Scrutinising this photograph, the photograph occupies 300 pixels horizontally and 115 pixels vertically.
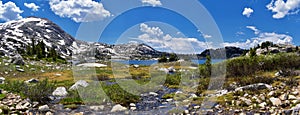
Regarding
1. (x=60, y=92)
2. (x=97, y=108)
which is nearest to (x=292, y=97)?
(x=97, y=108)

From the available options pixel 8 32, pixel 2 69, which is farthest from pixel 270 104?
pixel 8 32

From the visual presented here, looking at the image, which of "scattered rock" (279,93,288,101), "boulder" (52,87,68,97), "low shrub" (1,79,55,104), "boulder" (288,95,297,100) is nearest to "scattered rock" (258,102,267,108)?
"scattered rock" (279,93,288,101)

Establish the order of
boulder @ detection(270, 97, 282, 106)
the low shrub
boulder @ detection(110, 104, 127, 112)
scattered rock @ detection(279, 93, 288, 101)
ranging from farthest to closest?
the low shrub, boulder @ detection(110, 104, 127, 112), scattered rock @ detection(279, 93, 288, 101), boulder @ detection(270, 97, 282, 106)

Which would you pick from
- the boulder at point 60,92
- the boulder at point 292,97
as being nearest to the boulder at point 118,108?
the boulder at point 60,92

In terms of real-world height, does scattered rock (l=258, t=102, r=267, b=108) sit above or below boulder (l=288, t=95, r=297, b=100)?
below

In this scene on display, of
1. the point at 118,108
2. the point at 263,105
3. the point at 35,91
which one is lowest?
the point at 263,105

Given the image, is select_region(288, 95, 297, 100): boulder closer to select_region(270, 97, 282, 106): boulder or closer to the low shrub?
select_region(270, 97, 282, 106): boulder

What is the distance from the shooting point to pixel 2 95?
18094mm

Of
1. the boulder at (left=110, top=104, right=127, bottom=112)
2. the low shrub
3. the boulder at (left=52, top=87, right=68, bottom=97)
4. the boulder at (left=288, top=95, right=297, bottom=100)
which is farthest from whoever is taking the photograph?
the boulder at (left=52, top=87, right=68, bottom=97)

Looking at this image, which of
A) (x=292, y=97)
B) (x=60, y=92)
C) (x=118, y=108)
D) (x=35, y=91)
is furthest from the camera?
(x=60, y=92)

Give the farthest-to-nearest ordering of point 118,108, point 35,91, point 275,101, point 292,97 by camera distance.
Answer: point 35,91
point 118,108
point 292,97
point 275,101

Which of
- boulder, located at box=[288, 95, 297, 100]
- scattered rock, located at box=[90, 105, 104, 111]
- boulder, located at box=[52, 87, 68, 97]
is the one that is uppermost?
boulder, located at box=[52, 87, 68, 97]

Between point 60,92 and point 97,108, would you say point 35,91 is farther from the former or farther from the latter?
point 97,108

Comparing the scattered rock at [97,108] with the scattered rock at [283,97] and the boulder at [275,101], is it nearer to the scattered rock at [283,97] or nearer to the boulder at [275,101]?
the boulder at [275,101]
